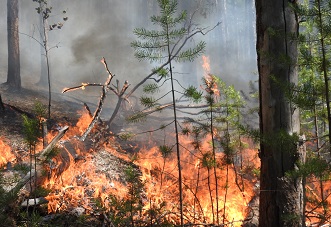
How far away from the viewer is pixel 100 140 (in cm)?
740

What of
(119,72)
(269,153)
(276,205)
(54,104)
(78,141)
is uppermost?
(119,72)

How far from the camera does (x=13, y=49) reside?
14547mm

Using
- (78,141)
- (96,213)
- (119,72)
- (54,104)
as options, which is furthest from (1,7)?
(96,213)

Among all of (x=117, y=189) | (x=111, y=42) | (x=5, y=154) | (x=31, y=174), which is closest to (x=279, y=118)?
(x=117, y=189)

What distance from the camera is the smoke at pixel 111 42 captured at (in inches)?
1035

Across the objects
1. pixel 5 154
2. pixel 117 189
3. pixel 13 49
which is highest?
pixel 13 49

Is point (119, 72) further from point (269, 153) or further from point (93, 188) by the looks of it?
point (269, 153)

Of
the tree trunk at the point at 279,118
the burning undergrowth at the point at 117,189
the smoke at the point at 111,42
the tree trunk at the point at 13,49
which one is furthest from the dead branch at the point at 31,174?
the smoke at the point at 111,42

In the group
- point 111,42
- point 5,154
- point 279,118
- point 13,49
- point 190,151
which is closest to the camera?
point 279,118

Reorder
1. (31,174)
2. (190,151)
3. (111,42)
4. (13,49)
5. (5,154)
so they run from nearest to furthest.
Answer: (31,174) < (5,154) < (190,151) < (13,49) < (111,42)

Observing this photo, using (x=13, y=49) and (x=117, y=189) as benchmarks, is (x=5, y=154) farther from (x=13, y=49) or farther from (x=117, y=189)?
(x=13, y=49)

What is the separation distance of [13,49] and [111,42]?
1867 centimetres

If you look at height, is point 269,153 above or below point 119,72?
below

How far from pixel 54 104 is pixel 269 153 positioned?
12.3m
